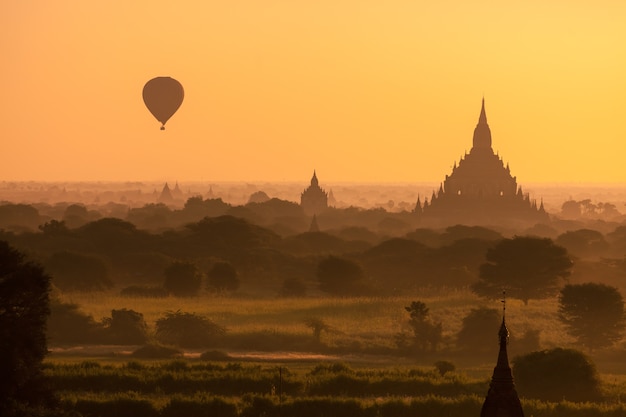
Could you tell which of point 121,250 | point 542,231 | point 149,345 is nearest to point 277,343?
point 149,345

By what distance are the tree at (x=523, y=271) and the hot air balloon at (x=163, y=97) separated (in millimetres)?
44126

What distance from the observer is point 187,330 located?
63.3 metres

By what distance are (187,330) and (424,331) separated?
1078 cm

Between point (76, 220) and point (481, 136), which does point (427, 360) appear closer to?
point (481, 136)

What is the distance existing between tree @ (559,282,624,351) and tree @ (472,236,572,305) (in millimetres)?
12144

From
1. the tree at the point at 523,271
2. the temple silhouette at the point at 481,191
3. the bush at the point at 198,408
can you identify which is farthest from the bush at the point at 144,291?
the temple silhouette at the point at 481,191

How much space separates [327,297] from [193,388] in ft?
116

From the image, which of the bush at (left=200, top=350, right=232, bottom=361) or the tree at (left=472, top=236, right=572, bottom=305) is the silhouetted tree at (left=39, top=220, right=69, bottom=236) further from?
the bush at (left=200, top=350, right=232, bottom=361)

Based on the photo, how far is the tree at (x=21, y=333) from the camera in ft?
111

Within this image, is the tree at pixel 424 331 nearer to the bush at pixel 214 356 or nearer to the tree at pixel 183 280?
the bush at pixel 214 356

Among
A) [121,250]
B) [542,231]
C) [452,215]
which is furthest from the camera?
[452,215]

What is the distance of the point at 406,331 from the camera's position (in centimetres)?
6488

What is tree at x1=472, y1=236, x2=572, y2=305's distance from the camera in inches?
3162

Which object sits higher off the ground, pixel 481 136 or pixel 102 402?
pixel 481 136
